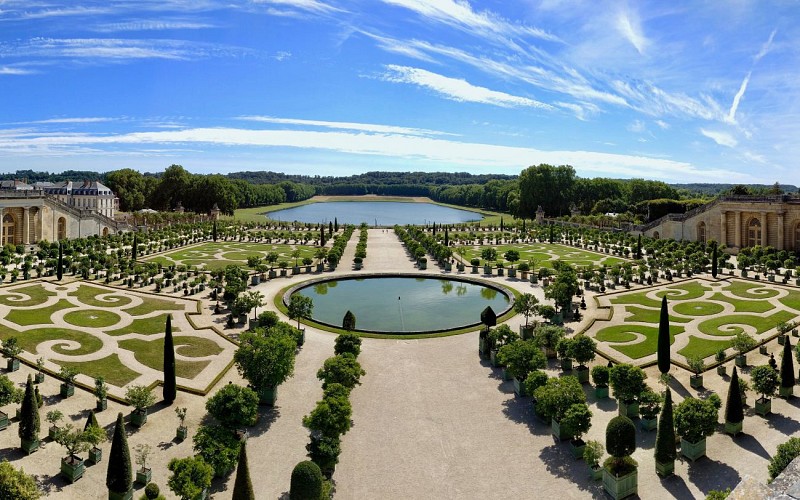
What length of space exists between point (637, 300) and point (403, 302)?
19692mm

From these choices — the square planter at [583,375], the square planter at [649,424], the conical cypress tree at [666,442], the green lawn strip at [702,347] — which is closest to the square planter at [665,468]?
the conical cypress tree at [666,442]

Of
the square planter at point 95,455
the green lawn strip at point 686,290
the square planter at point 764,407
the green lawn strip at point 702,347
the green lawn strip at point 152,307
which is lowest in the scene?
the square planter at point 95,455

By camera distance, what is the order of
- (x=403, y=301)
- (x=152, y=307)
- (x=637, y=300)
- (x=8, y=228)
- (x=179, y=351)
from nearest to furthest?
(x=179, y=351), (x=152, y=307), (x=637, y=300), (x=403, y=301), (x=8, y=228)

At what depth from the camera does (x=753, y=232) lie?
238ft

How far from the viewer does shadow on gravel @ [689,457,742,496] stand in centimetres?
1884

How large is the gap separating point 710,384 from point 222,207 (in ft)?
399

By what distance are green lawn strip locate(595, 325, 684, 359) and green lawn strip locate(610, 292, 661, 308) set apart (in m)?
6.62

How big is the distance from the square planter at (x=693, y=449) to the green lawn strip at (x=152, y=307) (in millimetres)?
34932

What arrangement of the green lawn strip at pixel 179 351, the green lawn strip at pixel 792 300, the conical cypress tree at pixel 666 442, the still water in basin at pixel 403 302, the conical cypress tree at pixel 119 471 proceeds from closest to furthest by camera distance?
the conical cypress tree at pixel 119 471, the conical cypress tree at pixel 666 442, the green lawn strip at pixel 179 351, the still water in basin at pixel 403 302, the green lawn strip at pixel 792 300

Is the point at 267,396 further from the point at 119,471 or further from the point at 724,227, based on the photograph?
the point at 724,227

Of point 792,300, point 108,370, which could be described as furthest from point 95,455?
point 792,300

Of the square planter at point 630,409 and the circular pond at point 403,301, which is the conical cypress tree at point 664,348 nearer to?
the square planter at point 630,409

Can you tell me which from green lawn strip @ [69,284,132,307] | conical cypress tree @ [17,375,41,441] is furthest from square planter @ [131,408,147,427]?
green lawn strip @ [69,284,132,307]

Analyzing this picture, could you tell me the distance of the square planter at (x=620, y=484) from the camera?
59.2 feet
